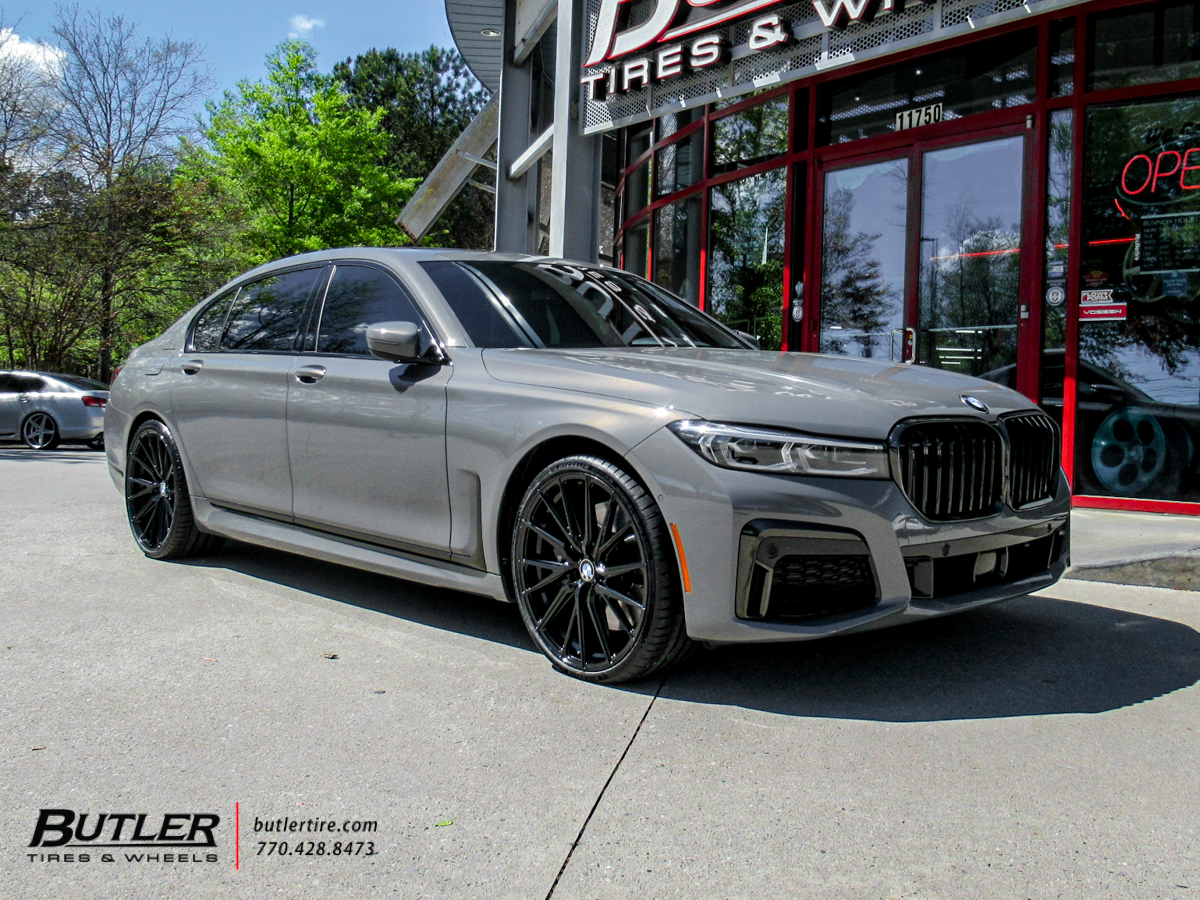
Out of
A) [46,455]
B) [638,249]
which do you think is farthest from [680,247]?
[46,455]

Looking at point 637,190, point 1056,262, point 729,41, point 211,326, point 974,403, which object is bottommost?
point 974,403

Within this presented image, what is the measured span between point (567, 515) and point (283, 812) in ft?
4.58

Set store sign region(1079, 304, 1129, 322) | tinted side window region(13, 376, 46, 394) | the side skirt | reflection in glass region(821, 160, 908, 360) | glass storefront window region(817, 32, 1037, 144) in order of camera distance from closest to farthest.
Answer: the side skirt
store sign region(1079, 304, 1129, 322)
glass storefront window region(817, 32, 1037, 144)
reflection in glass region(821, 160, 908, 360)
tinted side window region(13, 376, 46, 394)

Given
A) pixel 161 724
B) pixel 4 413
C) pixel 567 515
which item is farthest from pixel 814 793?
pixel 4 413

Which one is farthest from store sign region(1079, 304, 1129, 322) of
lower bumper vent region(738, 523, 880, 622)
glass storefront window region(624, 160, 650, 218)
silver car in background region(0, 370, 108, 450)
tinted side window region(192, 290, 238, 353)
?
silver car in background region(0, 370, 108, 450)

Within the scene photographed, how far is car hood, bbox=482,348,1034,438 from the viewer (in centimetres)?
327

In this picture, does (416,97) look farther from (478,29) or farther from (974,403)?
(974,403)

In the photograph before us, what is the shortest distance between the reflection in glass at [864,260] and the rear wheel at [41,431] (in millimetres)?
13360

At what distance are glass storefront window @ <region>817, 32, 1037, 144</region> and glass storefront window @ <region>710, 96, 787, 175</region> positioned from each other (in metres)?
0.56

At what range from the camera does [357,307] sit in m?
4.65

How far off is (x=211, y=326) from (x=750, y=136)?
6482 mm

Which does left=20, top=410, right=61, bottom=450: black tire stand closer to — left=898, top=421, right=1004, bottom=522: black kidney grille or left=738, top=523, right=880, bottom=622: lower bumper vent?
left=738, top=523, right=880, bottom=622: lower bumper vent

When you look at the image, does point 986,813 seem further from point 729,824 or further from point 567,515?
point 567,515

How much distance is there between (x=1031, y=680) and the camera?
368cm
